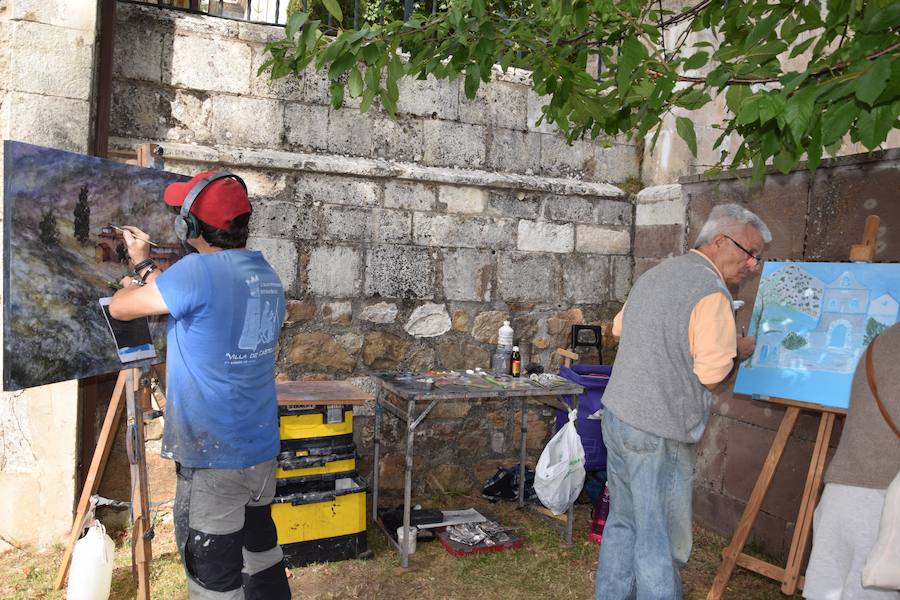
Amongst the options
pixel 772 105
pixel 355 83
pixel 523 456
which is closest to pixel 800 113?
pixel 772 105

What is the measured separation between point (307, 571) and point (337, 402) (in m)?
0.94

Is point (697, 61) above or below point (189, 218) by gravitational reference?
above

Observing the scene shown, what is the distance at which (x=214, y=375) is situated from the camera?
8.16ft

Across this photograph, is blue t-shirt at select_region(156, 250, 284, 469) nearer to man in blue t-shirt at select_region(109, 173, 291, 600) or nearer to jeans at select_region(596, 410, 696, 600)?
man in blue t-shirt at select_region(109, 173, 291, 600)

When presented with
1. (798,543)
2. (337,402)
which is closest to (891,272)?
(798,543)

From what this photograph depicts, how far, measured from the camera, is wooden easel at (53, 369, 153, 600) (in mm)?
3137

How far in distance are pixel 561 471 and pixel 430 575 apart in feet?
3.30

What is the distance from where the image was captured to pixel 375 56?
291 centimetres

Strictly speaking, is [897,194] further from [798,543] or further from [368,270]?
[368,270]

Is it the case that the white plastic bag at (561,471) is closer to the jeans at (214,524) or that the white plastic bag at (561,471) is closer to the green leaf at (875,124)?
the jeans at (214,524)

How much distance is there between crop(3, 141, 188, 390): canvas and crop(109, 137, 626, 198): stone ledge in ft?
3.59

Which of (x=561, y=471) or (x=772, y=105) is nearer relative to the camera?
(x=772, y=105)

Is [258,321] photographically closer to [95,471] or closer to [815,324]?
[95,471]

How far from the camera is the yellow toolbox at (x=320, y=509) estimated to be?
381 cm
